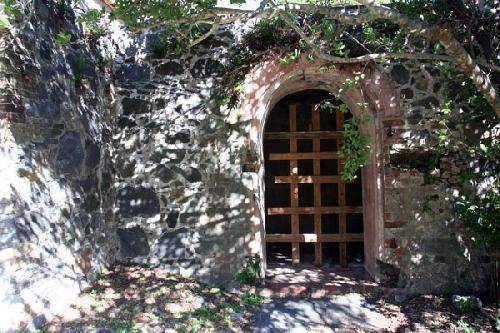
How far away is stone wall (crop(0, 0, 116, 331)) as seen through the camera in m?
3.02

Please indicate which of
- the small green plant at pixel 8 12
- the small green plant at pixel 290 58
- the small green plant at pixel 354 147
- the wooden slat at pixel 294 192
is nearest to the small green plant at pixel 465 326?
the small green plant at pixel 354 147

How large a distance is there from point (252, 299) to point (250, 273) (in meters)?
0.27

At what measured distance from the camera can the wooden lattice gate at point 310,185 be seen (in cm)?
553

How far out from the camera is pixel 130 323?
3.37 m

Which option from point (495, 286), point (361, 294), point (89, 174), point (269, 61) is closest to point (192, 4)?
point (269, 61)

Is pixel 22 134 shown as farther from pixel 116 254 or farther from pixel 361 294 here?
pixel 361 294

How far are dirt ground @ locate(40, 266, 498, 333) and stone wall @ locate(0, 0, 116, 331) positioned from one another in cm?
23

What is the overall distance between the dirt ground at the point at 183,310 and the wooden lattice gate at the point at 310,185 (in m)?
1.41

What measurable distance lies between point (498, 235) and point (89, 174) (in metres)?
3.89

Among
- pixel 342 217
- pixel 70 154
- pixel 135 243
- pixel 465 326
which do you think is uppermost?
pixel 70 154

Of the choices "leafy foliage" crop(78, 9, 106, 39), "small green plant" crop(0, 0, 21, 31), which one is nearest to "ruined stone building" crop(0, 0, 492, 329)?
"leafy foliage" crop(78, 9, 106, 39)

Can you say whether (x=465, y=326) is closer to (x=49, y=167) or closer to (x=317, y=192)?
(x=317, y=192)

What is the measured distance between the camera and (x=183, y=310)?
3734 millimetres

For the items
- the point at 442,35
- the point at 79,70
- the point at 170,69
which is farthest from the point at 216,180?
the point at 442,35
